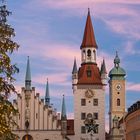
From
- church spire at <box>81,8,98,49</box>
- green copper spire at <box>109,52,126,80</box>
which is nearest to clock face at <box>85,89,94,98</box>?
church spire at <box>81,8,98,49</box>

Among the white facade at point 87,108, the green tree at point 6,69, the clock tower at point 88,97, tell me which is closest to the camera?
the green tree at point 6,69

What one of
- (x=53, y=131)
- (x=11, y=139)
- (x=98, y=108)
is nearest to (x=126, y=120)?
(x=98, y=108)

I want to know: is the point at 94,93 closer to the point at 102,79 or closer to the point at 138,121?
the point at 102,79

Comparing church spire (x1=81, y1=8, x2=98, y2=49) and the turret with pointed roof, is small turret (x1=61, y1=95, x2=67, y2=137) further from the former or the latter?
church spire (x1=81, y1=8, x2=98, y2=49)

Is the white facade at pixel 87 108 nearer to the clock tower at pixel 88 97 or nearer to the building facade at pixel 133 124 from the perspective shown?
the clock tower at pixel 88 97

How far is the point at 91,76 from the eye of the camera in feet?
317

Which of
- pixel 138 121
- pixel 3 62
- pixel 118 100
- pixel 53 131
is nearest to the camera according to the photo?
pixel 3 62

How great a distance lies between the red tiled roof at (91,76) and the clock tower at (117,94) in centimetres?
1342

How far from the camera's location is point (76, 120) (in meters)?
94.6

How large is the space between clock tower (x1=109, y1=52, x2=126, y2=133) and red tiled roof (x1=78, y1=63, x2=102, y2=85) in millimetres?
13416

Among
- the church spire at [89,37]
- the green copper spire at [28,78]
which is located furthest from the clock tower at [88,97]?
the green copper spire at [28,78]

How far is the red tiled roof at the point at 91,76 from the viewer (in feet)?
314

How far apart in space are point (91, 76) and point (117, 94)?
1585 centimetres

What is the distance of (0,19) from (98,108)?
242ft
